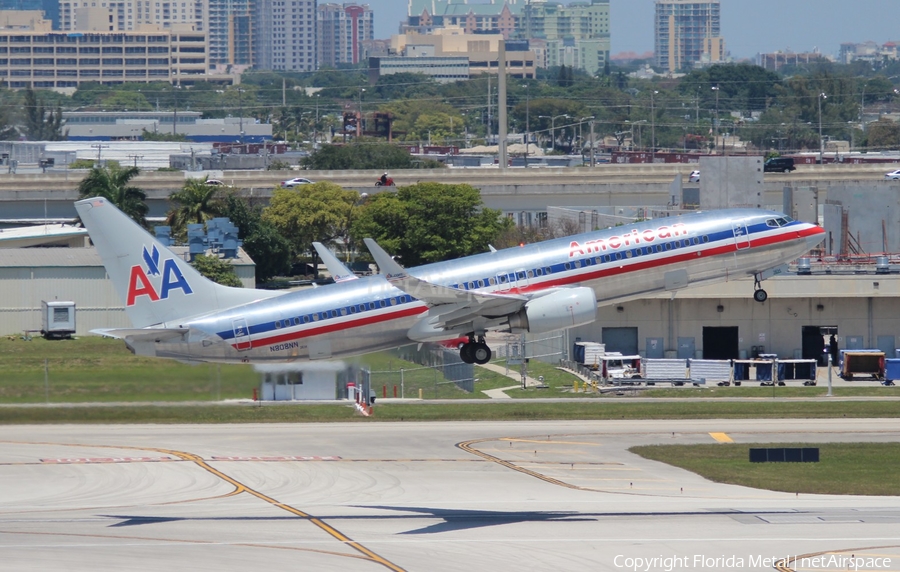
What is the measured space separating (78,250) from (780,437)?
194ft

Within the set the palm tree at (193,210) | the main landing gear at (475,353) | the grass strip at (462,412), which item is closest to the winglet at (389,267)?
the main landing gear at (475,353)

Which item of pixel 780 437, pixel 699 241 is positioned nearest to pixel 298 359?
pixel 699 241

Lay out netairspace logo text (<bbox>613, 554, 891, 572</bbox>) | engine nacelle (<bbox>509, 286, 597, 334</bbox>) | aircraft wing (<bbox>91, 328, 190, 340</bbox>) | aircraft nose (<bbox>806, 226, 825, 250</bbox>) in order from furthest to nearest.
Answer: aircraft nose (<bbox>806, 226, 825, 250</bbox>)
engine nacelle (<bbox>509, 286, 597, 334</bbox>)
aircraft wing (<bbox>91, 328, 190, 340</bbox>)
netairspace logo text (<bbox>613, 554, 891, 572</bbox>)

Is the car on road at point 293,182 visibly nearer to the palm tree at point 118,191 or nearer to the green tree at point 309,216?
the green tree at point 309,216

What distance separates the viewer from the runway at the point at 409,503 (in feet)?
129

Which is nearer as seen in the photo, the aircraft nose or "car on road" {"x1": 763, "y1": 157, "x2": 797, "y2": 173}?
the aircraft nose

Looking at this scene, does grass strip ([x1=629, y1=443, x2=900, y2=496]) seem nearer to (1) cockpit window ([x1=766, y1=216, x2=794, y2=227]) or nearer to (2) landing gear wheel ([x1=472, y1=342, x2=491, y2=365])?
(2) landing gear wheel ([x1=472, y1=342, x2=491, y2=365])

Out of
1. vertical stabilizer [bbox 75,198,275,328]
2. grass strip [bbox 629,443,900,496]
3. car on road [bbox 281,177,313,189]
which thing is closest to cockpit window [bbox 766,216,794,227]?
grass strip [bbox 629,443,900,496]

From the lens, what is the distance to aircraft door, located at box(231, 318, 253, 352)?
183 feet

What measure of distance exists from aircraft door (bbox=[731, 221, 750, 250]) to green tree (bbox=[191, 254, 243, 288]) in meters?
51.4

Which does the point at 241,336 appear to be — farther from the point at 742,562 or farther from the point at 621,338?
the point at 621,338

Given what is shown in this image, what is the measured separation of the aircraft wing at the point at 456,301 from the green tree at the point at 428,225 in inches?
2642

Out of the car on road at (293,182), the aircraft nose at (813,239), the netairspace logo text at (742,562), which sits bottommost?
the netairspace logo text at (742,562)

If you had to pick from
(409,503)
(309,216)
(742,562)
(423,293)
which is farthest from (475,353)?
(309,216)
